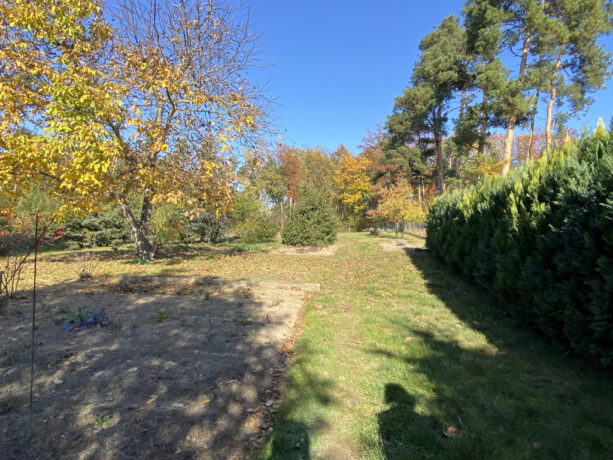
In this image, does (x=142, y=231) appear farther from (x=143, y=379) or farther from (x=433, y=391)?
(x=433, y=391)

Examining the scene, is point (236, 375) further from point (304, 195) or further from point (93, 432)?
point (304, 195)

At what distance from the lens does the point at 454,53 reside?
22297 mm

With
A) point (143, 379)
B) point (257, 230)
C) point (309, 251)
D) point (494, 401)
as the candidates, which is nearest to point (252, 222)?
point (257, 230)

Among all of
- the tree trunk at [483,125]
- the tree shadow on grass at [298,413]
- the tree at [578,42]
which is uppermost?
the tree at [578,42]

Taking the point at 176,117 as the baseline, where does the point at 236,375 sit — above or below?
below

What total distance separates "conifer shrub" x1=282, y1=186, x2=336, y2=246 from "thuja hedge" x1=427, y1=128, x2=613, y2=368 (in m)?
9.97

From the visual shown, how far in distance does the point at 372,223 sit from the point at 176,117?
1041 inches

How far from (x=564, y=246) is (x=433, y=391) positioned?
211 centimetres

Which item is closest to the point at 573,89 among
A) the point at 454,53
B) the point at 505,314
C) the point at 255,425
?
the point at 454,53

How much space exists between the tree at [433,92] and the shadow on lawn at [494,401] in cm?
2279

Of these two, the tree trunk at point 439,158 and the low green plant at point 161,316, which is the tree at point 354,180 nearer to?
the tree trunk at point 439,158

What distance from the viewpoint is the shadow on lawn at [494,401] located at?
2014 mm

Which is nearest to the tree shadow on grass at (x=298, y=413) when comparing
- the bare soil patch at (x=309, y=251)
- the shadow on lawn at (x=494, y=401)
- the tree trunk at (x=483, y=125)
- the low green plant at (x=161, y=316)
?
the shadow on lawn at (x=494, y=401)

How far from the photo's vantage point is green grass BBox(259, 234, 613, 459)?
203 cm
